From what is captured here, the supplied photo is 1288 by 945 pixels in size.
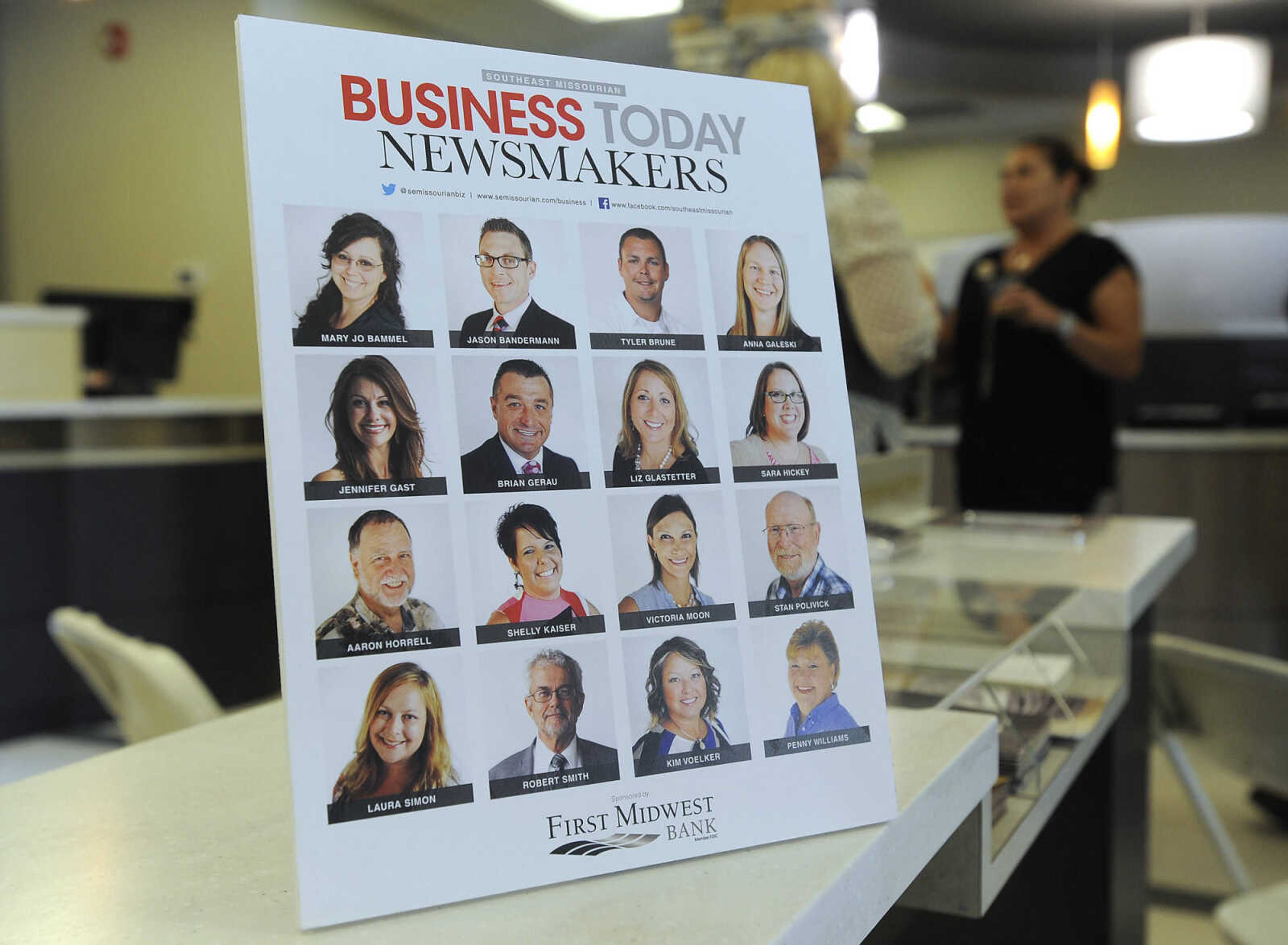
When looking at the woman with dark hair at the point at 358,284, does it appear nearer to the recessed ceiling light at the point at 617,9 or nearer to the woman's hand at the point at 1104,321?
the recessed ceiling light at the point at 617,9

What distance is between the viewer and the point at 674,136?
653 millimetres

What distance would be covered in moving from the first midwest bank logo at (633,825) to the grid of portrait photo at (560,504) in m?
0.02

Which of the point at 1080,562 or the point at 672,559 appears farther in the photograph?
the point at 1080,562

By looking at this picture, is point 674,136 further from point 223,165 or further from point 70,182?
point 70,182

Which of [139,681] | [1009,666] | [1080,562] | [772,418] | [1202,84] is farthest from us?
[1202,84]

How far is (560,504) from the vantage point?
585mm

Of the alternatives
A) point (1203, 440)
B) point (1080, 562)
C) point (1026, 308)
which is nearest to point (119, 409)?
point (1026, 308)

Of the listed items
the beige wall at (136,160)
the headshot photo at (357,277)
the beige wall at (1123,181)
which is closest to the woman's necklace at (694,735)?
the headshot photo at (357,277)

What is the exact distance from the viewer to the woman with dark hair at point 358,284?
55cm

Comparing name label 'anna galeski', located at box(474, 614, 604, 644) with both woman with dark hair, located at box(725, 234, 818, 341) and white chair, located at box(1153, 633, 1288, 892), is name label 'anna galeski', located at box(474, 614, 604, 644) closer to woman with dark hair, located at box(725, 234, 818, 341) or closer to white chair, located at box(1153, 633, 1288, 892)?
woman with dark hair, located at box(725, 234, 818, 341)

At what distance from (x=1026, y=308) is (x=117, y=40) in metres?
5.28

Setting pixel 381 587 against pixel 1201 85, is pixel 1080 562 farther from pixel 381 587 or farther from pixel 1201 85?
pixel 1201 85

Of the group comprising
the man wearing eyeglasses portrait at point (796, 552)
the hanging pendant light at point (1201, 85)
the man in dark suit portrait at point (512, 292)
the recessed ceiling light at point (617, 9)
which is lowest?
the man wearing eyeglasses portrait at point (796, 552)

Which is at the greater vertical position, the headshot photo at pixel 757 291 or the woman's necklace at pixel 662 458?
the headshot photo at pixel 757 291
